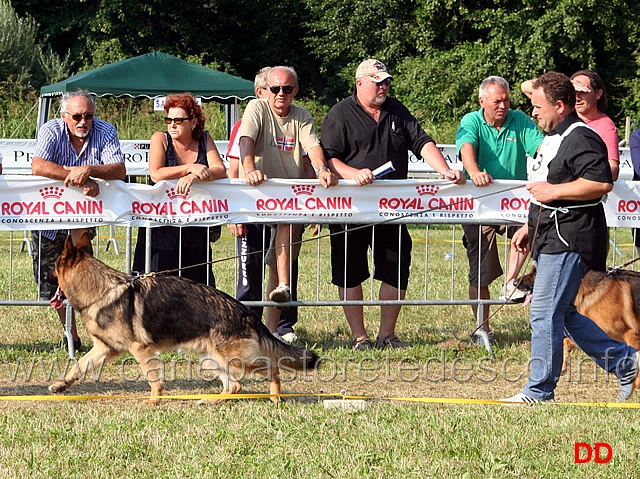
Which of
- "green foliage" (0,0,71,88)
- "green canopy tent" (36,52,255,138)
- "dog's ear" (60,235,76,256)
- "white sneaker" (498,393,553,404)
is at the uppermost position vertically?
"green foliage" (0,0,71,88)

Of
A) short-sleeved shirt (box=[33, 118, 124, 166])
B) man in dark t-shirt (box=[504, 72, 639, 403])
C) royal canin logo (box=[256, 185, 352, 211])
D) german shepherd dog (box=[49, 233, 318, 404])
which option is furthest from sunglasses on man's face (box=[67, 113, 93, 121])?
man in dark t-shirt (box=[504, 72, 639, 403])

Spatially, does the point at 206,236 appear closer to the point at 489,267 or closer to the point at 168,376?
the point at 168,376

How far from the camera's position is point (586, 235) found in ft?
16.2

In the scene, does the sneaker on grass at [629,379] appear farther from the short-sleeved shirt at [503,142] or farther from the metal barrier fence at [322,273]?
the short-sleeved shirt at [503,142]

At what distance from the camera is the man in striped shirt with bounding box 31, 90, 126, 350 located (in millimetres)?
6199

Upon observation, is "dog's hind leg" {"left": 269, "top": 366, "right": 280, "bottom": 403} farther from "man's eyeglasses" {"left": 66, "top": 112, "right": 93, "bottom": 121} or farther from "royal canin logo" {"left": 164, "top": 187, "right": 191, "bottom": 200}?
"man's eyeglasses" {"left": 66, "top": 112, "right": 93, "bottom": 121}

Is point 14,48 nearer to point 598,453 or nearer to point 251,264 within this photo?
point 251,264

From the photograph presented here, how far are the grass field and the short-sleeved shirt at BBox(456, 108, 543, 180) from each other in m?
1.48

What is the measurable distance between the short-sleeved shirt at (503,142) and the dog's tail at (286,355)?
103 inches

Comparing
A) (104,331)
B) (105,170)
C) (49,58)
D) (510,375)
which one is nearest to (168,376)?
(104,331)

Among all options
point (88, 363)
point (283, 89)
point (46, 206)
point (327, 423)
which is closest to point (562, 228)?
point (327, 423)

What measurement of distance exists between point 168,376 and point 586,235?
3.04 m

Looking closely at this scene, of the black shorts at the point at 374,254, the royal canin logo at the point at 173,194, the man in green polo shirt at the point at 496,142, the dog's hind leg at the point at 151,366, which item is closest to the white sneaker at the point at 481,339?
the man in green polo shirt at the point at 496,142

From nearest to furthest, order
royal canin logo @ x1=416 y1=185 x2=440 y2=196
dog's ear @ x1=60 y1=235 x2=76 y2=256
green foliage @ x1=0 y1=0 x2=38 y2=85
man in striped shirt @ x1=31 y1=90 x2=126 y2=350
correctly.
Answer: dog's ear @ x1=60 y1=235 x2=76 y2=256 < man in striped shirt @ x1=31 y1=90 x2=126 y2=350 < royal canin logo @ x1=416 y1=185 x2=440 y2=196 < green foliage @ x1=0 y1=0 x2=38 y2=85
